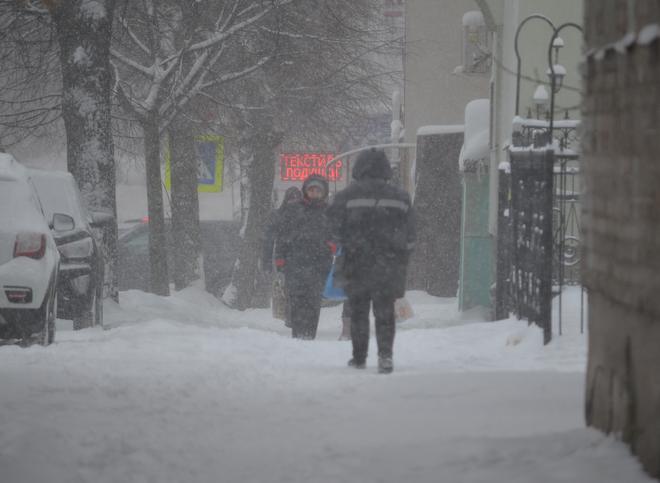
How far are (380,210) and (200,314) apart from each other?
1006 cm

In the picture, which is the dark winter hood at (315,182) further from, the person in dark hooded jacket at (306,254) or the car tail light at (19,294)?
the car tail light at (19,294)

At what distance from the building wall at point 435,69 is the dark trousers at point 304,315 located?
1648cm

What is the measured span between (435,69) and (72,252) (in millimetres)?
16066

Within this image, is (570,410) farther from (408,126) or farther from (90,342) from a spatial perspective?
(408,126)

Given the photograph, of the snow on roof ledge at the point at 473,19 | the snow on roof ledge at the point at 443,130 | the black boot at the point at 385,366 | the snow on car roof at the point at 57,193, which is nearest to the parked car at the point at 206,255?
the snow on roof ledge at the point at 443,130

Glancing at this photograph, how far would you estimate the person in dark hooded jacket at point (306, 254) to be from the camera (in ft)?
34.1

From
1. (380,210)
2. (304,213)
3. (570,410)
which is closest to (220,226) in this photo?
(304,213)

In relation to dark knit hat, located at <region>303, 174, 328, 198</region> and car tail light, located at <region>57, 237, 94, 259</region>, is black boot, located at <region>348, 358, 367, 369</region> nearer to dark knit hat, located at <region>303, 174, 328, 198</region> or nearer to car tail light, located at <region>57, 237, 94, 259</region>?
dark knit hat, located at <region>303, 174, 328, 198</region>

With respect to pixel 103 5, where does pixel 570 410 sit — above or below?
below

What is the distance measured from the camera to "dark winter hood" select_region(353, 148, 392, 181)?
7852mm

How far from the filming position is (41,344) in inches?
370

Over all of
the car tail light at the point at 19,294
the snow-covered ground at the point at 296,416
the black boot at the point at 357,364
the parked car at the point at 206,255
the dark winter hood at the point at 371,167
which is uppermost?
the dark winter hood at the point at 371,167

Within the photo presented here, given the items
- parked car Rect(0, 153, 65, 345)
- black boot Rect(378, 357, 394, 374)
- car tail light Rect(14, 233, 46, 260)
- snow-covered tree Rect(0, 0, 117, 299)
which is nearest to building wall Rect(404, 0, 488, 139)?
snow-covered tree Rect(0, 0, 117, 299)

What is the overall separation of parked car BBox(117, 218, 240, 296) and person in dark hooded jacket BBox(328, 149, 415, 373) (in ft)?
50.0
